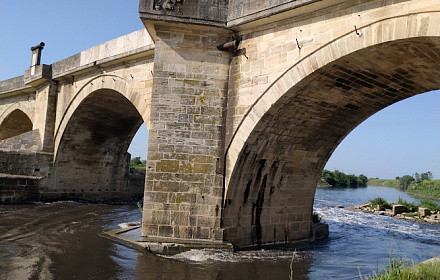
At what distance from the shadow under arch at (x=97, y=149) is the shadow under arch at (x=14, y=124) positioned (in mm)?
6169

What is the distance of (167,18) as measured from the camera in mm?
7043

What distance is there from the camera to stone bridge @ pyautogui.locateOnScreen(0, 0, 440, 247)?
5.62 m

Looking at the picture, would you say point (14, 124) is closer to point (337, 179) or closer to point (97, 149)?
point (97, 149)

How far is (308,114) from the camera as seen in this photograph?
24.1ft

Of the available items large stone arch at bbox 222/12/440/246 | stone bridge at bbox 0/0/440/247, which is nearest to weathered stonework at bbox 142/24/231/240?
stone bridge at bbox 0/0/440/247

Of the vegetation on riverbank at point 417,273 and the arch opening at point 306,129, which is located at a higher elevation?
the arch opening at point 306,129

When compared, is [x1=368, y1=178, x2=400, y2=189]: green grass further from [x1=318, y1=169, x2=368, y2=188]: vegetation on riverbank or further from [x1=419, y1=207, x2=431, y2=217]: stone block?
[x1=419, y1=207, x2=431, y2=217]: stone block

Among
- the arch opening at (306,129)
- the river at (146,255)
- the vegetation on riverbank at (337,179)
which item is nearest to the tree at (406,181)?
the vegetation on riverbank at (337,179)

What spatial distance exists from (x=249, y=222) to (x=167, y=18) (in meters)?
4.22

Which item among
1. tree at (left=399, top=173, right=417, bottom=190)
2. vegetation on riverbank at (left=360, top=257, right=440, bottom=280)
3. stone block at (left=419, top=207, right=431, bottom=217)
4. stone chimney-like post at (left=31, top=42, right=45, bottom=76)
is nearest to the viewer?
vegetation on riverbank at (left=360, top=257, right=440, bottom=280)

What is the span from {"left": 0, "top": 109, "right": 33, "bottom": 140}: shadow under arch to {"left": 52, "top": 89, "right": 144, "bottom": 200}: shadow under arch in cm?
617

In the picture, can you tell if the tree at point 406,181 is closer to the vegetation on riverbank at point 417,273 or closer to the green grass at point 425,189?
the green grass at point 425,189

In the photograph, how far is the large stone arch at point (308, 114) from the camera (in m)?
5.33

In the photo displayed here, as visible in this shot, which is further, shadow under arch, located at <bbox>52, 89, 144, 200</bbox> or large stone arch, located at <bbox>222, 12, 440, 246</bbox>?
shadow under arch, located at <bbox>52, 89, 144, 200</bbox>
